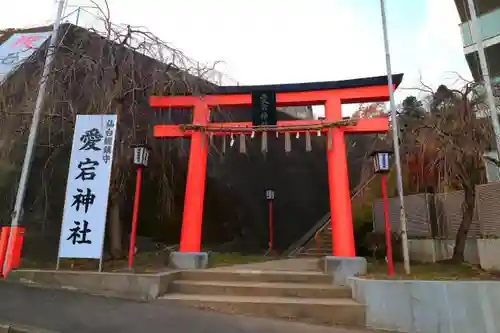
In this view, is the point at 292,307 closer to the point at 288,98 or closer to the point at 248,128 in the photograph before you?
the point at 248,128

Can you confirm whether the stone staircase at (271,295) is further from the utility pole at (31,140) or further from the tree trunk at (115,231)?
the utility pole at (31,140)

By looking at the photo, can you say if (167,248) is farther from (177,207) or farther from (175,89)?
(175,89)

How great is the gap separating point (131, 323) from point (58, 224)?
254 inches

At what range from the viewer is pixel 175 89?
30.9ft

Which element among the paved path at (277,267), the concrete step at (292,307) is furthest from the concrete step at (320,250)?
the concrete step at (292,307)

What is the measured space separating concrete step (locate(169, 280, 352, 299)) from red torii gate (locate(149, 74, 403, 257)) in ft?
5.54

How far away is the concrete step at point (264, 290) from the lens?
21.6ft

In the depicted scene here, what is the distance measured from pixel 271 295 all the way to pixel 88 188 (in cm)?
459

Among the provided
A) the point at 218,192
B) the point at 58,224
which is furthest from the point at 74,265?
the point at 218,192

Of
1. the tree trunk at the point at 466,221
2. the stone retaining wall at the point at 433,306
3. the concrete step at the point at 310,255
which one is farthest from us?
the concrete step at the point at 310,255

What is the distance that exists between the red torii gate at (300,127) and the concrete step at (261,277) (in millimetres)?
1166

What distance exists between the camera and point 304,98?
9297 mm

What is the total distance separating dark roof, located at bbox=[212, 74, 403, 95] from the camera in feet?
29.4

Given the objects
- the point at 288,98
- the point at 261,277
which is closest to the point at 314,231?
the point at 288,98
